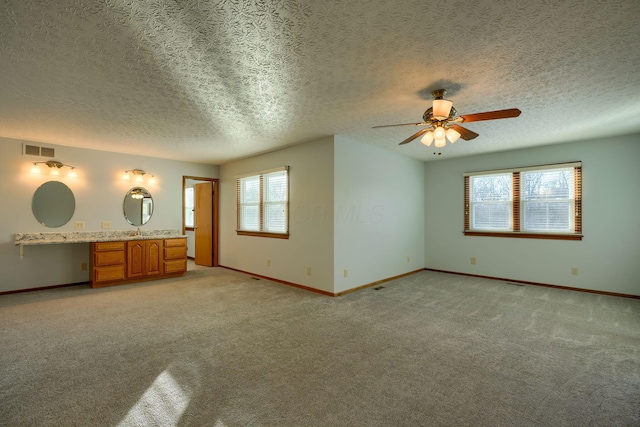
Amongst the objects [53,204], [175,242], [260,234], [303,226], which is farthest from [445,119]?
[53,204]

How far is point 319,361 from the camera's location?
2568mm

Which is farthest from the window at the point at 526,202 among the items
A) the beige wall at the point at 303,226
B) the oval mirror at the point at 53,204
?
the oval mirror at the point at 53,204

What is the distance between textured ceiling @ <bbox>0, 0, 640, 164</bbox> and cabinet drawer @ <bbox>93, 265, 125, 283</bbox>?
2.37 m

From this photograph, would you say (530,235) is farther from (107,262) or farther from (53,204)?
(53,204)

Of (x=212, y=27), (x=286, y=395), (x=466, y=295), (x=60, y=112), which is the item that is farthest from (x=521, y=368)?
(x=60, y=112)

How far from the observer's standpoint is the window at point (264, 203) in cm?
552

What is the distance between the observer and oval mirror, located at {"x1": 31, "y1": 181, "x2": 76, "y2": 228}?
16.5 feet

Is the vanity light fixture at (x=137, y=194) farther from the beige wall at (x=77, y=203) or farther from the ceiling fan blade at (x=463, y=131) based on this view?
the ceiling fan blade at (x=463, y=131)

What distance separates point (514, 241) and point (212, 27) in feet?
19.5

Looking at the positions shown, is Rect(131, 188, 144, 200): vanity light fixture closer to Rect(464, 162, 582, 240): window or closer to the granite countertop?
the granite countertop

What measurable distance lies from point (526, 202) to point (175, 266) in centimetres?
687

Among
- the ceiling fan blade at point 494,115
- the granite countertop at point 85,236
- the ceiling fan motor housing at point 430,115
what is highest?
the ceiling fan motor housing at point 430,115

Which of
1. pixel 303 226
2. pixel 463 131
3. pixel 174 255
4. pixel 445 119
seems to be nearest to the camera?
pixel 445 119

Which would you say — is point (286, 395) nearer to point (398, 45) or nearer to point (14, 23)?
point (398, 45)
